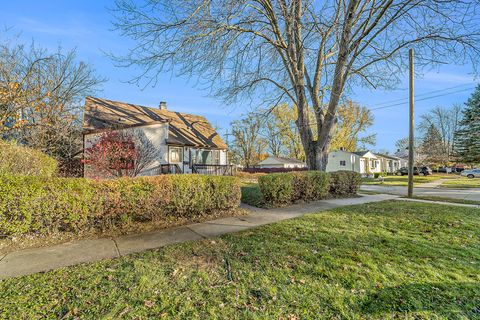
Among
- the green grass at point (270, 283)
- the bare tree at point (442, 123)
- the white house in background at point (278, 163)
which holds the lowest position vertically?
the green grass at point (270, 283)

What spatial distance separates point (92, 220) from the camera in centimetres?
464

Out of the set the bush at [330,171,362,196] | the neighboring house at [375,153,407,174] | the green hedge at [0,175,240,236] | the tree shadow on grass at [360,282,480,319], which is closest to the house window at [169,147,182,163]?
the bush at [330,171,362,196]

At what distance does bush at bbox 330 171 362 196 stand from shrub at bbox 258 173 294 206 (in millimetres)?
2980

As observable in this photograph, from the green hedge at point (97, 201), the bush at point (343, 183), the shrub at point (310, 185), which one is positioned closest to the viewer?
the green hedge at point (97, 201)

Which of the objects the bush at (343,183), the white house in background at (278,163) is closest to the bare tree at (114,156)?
the bush at (343,183)

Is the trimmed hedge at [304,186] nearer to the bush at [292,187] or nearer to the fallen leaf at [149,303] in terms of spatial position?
the bush at [292,187]

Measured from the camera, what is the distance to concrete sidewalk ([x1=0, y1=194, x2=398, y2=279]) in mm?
3352

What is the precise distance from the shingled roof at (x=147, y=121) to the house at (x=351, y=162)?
77.5 feet

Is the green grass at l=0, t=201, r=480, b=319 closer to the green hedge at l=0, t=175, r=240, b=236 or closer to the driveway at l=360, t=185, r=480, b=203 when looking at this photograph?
the green hedge at l=0, t=175, r=240, b=236

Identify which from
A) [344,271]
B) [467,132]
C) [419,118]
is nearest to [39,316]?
[344,271]

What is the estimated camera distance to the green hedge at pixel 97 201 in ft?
13.0

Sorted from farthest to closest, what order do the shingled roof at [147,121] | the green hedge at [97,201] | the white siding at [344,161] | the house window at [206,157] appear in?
the white siding at [344,161], the house window at [206,157], the shingled roof at [147,121], the green hedge at [97,201]

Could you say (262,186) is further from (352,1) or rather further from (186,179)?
(352,1)

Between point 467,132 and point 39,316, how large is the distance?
167 feet
